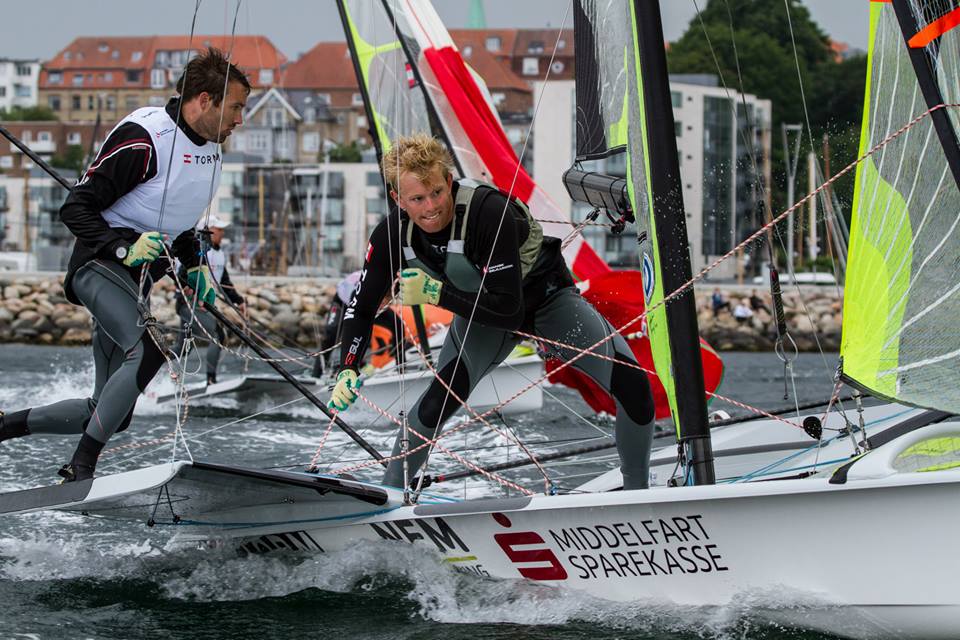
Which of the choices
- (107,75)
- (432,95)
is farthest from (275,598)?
(107,75)

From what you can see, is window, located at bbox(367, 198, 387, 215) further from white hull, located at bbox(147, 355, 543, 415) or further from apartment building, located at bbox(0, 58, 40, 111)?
white hull, located at bbox(147, 355, 543, 415)

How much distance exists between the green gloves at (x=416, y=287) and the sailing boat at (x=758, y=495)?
588 millimetres

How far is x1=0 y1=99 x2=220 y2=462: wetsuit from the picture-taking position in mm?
3893

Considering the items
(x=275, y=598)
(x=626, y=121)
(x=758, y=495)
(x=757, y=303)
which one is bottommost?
(x=757, y=303)

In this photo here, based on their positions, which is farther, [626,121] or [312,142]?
[312,142]

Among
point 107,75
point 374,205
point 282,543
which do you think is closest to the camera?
point 282,543

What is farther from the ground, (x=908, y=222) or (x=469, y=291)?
(x=908, y=222)

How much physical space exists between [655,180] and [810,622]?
4.35ft

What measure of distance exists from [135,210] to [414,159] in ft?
3.24

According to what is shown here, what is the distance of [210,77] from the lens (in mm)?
3969

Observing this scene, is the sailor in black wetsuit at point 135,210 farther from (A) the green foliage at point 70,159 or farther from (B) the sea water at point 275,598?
(A) the green foliage at point 70,159

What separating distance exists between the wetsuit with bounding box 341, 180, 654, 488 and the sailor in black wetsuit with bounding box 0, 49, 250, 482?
629 mm

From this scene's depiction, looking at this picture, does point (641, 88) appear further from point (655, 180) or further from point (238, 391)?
point (238, 391)

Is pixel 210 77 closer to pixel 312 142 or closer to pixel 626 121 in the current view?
pixel 626 121
